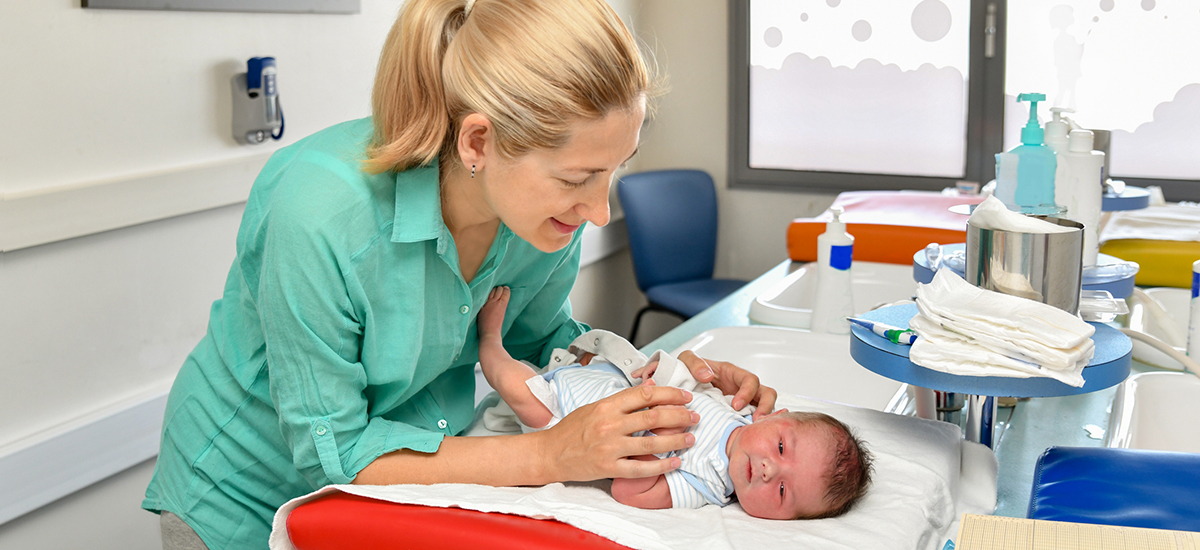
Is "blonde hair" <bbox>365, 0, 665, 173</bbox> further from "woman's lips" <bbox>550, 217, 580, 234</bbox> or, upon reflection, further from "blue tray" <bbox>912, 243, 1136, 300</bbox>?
"blue tray" <bbox>912, 243, 1136, 300</bbox>

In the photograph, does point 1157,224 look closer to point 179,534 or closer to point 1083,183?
point 1083,183

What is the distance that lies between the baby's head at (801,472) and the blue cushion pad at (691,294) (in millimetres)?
2535

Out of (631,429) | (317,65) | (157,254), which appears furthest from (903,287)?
(157,254)

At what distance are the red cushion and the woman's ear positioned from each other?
0.42 meters

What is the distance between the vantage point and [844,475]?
3.79 feet

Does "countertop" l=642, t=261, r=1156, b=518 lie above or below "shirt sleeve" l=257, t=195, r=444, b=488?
below

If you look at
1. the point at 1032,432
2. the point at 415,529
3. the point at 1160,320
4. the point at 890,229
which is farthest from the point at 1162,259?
the point at 415,529

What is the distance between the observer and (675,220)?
409 cm

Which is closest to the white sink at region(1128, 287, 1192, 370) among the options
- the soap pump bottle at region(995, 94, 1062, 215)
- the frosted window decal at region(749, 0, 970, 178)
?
the soap pump bottle at region(995, 94, 1062, 215)

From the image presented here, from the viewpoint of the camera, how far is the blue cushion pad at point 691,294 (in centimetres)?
380

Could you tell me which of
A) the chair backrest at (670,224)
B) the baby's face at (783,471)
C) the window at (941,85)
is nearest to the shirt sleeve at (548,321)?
the baby's face at (783,471)

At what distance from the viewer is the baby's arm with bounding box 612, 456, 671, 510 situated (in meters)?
1.17

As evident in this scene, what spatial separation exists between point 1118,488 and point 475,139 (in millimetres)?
893

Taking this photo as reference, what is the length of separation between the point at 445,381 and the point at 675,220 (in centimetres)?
271
